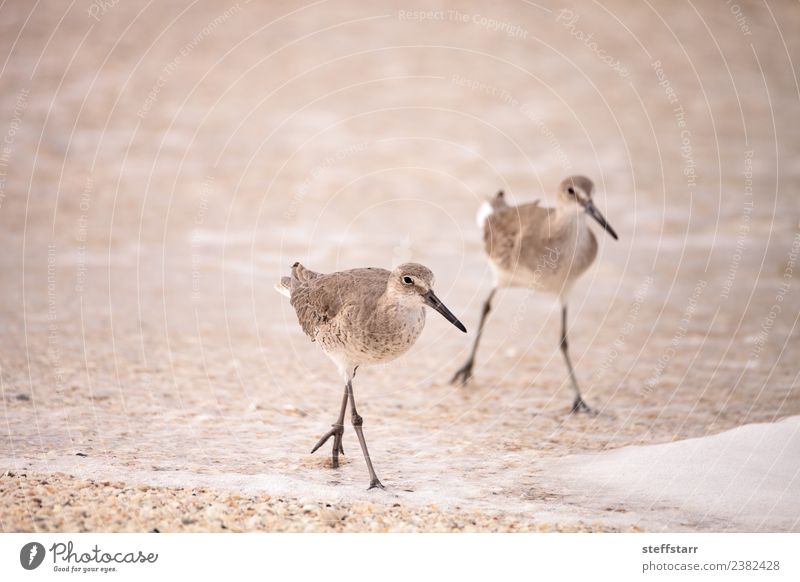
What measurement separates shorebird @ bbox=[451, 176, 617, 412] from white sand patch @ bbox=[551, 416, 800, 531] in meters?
1.65

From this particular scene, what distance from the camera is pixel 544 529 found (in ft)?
20.3

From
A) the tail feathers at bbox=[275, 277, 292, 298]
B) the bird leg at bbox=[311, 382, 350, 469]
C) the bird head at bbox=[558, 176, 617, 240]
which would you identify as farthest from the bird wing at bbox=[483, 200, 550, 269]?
the bird leg at bbox=[311, 382, 350, 469]

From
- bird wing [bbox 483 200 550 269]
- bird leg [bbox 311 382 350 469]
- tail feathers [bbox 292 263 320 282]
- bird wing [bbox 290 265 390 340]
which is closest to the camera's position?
bird wing [bbox 290 265 390 340]

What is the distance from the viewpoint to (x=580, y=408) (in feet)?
29.2

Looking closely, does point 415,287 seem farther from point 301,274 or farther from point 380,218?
point 380,218

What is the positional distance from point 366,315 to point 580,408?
9.83 feet

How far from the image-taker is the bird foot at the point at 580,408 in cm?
887

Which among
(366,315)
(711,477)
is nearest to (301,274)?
(366,315)

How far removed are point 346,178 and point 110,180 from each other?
3.42 metres

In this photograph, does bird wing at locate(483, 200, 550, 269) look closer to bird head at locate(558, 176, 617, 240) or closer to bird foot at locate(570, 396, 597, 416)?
bird head at locate(558, 176, 617, 240)

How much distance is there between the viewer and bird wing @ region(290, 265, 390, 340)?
22.4ft

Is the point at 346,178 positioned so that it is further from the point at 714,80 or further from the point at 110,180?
the point at 714,80

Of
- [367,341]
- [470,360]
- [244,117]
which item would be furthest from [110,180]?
[367,341]

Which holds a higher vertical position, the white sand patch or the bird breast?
the bird breast
